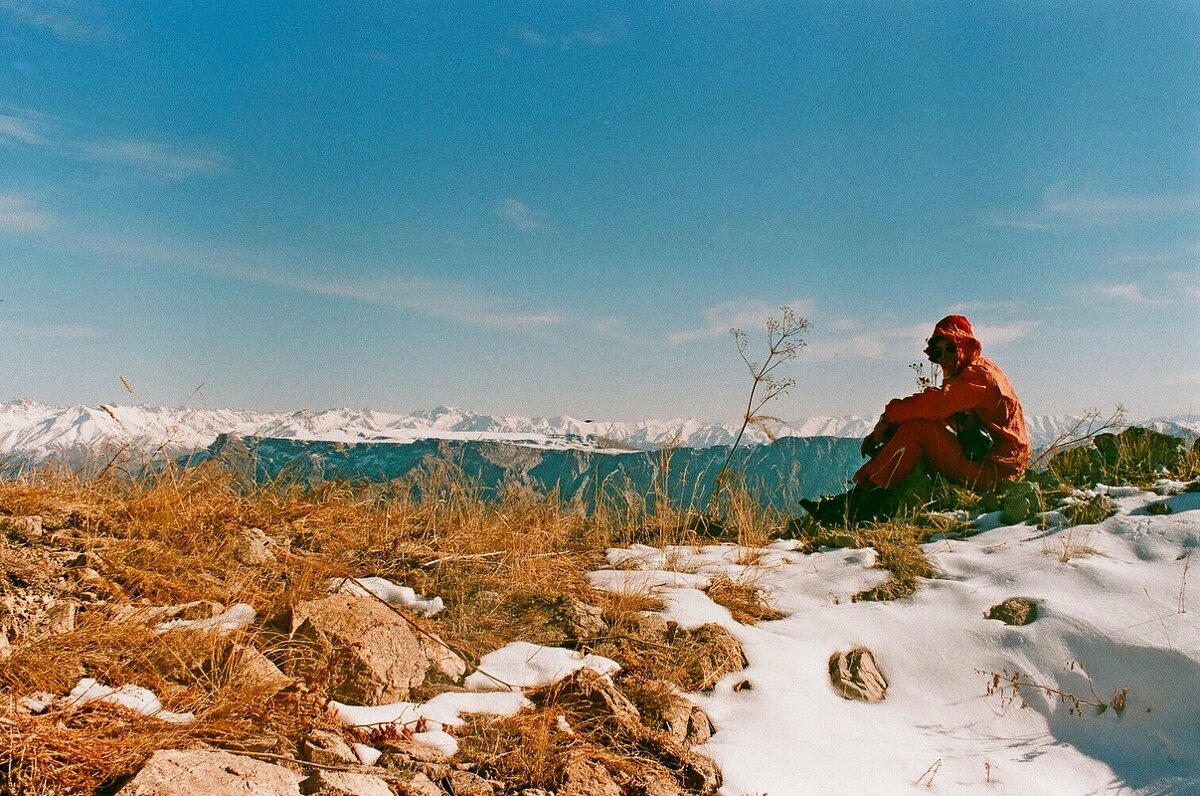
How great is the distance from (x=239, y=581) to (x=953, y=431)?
253 inches

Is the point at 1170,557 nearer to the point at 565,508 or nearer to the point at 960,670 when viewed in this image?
the point at 960,670

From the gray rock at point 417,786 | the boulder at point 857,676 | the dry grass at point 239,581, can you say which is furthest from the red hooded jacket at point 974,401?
the gray rock at point 417,786

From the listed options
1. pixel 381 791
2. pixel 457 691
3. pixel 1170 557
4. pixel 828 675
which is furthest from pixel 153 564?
pixel 1170 557

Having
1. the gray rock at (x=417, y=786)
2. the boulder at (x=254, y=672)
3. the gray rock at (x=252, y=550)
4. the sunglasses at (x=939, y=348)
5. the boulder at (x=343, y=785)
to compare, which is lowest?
the gray rock at (x=417, y=786)

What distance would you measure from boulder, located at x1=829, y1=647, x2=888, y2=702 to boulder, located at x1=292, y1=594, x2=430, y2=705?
2.18 metres

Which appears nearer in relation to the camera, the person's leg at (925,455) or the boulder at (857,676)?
the boulder at (857,676)

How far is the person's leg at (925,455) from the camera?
6848 mm

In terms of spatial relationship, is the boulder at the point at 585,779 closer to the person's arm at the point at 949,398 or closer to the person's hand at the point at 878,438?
the person's arm at the point at 949,398

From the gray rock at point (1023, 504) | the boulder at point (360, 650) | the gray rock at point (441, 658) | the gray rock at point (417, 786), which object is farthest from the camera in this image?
the gray rock at point (1023, 504)

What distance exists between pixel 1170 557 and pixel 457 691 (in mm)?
4650

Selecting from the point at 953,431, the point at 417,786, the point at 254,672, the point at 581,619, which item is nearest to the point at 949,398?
the point at 953,431

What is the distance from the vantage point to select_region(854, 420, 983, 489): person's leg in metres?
6.85

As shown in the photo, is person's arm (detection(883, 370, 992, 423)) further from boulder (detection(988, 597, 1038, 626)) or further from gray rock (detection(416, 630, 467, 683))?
gray rock (detection(416, 630, 467, 683))

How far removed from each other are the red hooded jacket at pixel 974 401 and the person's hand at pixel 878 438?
0.19m
